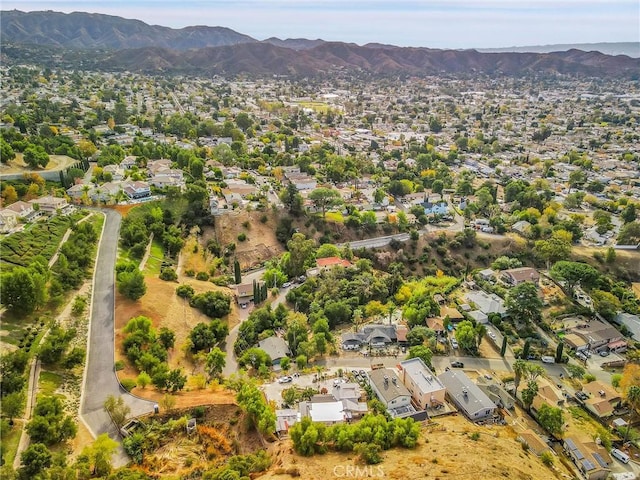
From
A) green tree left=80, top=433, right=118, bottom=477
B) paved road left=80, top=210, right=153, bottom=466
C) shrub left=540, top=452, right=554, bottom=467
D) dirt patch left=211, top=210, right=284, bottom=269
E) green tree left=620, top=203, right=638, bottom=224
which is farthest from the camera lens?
green tree left=620, top=203, right=638, bottom=224

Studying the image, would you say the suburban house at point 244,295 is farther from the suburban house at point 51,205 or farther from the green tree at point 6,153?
the green tree at point 6,153

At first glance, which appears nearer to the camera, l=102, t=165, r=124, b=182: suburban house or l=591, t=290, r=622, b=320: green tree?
l=591, t=290, r=622, b=320: green tree

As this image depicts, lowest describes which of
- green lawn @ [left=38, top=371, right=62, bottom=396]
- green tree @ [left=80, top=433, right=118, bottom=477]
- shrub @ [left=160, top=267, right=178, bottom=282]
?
shrub @ [left=160, top=267, right=178, bottom=282]

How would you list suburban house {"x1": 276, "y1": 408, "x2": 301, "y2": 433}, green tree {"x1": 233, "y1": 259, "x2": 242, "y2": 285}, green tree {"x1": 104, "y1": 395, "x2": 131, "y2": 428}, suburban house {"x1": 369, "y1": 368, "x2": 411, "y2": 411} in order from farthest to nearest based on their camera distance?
green tree {"x1": 233, "y1": 259, "x2": 242, "y2": 285} → suburban house {"x1": 369, "y1": 368, "x2": 411, "y2": 411} → suburban house {"x1": 276, "y1": 408, "x2": 301, "y2": 433} → green tree {"x1": 104, "y1": 395, "x2": 131, "y2": 428}

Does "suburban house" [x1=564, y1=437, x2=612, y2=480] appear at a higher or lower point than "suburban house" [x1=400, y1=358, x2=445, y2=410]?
lower

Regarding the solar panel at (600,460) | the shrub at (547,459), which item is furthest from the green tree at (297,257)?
the solar panel at (600,460)

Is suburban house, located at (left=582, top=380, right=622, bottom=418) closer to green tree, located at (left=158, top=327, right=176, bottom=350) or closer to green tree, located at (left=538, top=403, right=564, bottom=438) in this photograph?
→ green tree, located at (left=538, top=403, right=564, bottom=438)

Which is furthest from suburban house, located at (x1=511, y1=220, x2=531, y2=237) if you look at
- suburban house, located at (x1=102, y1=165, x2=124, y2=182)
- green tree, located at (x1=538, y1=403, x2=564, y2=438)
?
suburban house, located at (x1=102, y1=165, x2=124, y2=182)
